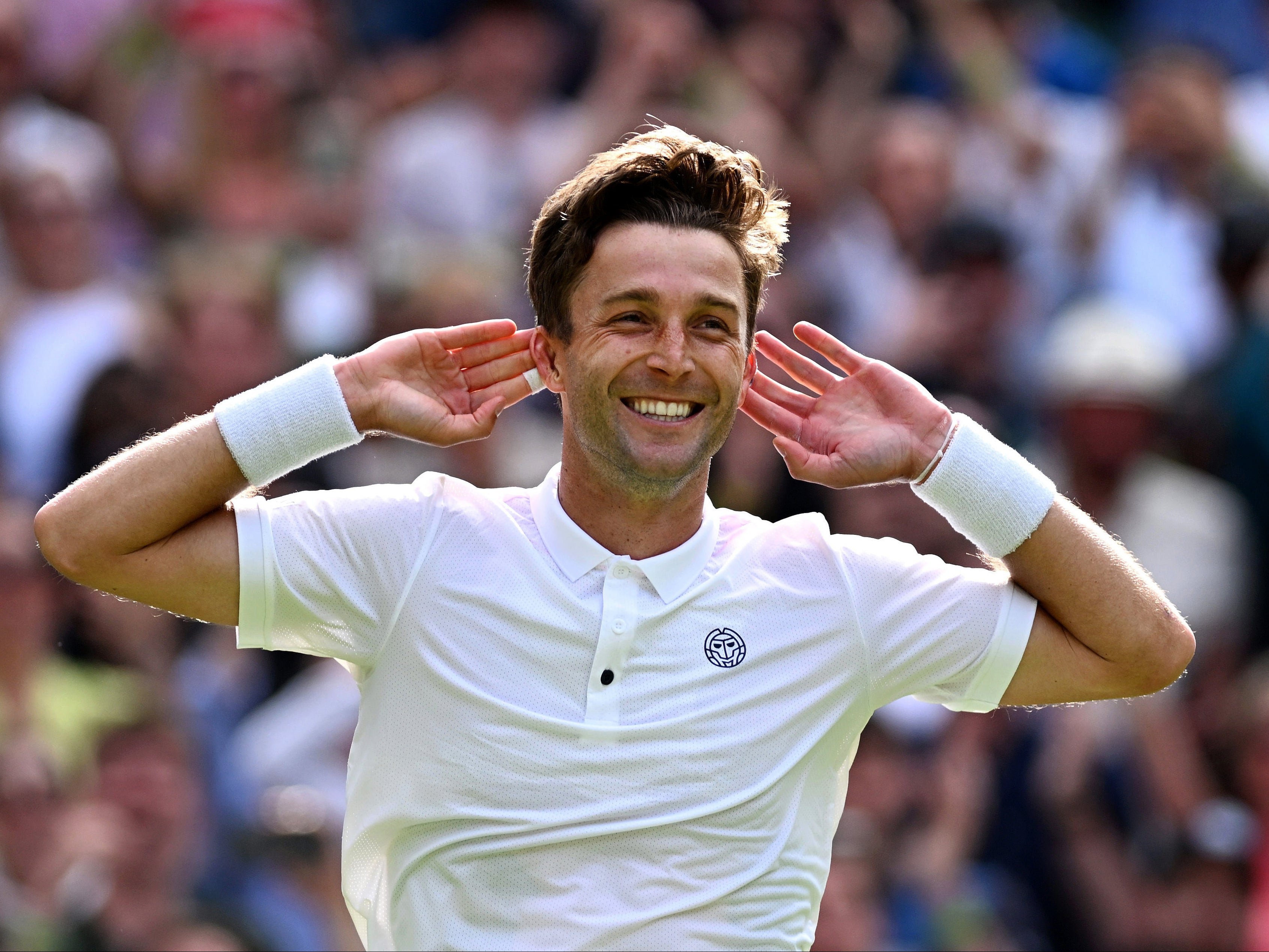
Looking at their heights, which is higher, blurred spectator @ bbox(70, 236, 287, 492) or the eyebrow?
the eyebrow

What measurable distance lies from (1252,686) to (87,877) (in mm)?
3959

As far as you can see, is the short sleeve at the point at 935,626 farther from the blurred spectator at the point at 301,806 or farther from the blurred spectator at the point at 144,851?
the blurred spectator at the point at 144,851

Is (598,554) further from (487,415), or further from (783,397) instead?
(783,397)

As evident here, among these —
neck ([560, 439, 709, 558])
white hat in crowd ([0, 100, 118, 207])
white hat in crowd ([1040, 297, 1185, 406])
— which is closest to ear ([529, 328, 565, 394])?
neck ([560, 439, 709, 558])

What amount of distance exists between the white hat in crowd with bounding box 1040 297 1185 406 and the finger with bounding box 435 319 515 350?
4.08 m

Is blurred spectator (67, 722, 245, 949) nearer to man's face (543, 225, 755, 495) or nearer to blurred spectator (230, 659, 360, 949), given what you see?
blurred spectator (230, 659, 360, 949)

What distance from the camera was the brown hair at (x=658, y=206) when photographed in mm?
3461

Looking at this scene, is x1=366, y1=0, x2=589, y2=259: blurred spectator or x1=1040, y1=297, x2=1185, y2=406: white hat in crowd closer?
x1=1040, y1=297, x2=1185, y2=406: white hat in crowd

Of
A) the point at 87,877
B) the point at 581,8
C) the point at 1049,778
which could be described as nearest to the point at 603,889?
the point at 87,877

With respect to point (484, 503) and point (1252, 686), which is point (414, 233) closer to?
point (1252, 686)

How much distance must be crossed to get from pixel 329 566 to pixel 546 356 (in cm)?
60

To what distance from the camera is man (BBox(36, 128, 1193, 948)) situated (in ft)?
10.7

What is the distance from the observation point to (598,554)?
345 centimetres

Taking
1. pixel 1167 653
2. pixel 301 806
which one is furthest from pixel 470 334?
pixel 301 806
